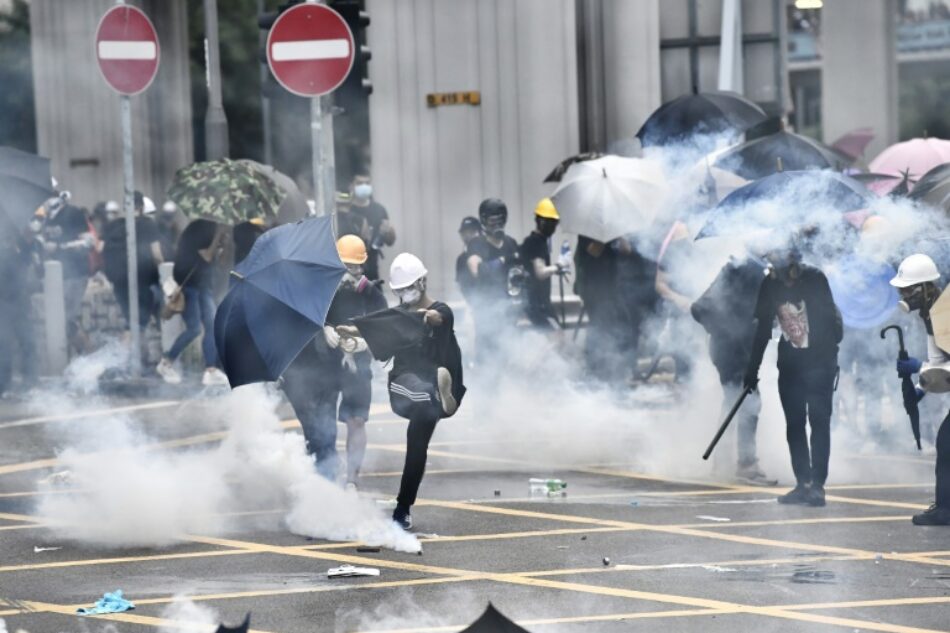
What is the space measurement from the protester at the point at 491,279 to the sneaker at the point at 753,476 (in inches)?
135

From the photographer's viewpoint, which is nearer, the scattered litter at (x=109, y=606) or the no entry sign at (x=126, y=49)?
the scattered litter at (x=109, y=606)

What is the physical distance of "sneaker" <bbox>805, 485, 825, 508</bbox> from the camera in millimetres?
11359

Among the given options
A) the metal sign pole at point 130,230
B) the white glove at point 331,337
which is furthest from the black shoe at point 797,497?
the metal sign pole at point 130,230

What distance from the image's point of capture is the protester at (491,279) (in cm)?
1537

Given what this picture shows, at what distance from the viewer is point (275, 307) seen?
1048 centimetres

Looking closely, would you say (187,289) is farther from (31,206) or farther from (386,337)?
(386,337)

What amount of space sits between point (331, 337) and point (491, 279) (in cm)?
432

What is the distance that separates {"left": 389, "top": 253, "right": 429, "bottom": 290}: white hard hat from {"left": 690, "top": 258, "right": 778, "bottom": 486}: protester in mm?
2521

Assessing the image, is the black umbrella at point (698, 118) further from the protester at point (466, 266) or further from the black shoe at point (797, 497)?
the black shoe at point (797, 497)

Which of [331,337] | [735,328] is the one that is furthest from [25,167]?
[735,328]

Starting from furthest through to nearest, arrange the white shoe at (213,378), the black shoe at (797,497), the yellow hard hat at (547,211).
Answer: the white shoe at (213,378), the yellow hard hat at (547,211), the black shoe at (797,497)

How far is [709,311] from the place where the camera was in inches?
497

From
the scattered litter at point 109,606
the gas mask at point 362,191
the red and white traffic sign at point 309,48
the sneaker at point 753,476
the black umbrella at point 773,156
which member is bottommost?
the sneaker at point 753,476

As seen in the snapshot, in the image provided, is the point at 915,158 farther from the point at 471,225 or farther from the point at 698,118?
the point at 471,225
